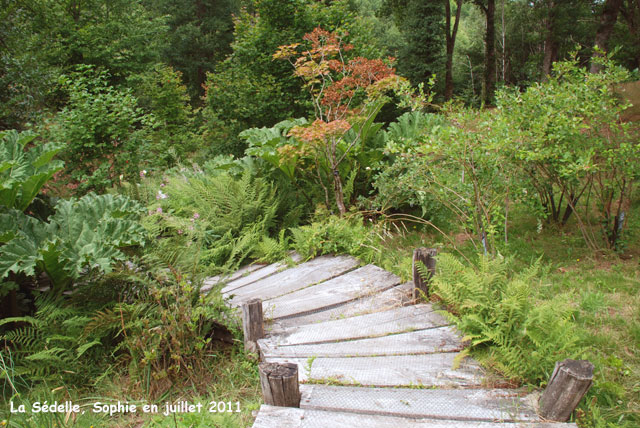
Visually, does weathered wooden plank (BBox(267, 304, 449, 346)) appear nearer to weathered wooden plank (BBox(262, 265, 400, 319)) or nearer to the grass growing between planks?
weathered wooden plank (BBox(262, 265, 400, 319))

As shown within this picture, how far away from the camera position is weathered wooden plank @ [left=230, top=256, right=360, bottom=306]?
11.8 feet

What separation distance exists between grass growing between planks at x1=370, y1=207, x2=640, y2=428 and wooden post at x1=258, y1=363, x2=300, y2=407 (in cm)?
106

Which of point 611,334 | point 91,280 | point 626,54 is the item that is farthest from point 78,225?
point 626,54

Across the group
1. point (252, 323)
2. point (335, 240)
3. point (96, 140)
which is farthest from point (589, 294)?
point (96, 140)

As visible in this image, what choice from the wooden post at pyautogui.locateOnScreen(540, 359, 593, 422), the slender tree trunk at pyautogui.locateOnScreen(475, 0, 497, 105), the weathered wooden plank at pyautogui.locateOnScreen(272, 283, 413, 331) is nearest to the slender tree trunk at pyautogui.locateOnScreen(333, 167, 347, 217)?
the weathered wooden plank at pyautogui.locateOnScreen(272, 283, 413, 331)

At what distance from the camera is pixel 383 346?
254cm

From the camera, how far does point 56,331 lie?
2.78m

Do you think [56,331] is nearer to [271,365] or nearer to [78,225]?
[78,225]

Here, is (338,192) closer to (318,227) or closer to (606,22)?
(318,227)

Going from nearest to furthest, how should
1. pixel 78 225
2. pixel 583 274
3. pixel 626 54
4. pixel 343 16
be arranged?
1. pixel 78 225
2. pixel 583 274
3. pixel 343 16
4. pixel 626 54

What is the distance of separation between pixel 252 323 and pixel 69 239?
1443mm

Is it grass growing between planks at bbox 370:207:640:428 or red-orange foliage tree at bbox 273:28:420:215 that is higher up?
red-orange foliage tree at bbox 273:28:420:215

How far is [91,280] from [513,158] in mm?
3907

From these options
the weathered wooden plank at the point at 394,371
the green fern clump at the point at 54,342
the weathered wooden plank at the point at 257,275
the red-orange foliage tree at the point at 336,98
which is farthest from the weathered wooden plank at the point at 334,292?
the red-orange foliage tree at the point at 336,98
